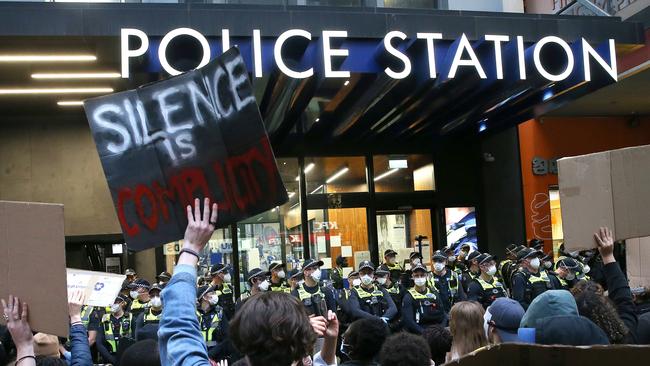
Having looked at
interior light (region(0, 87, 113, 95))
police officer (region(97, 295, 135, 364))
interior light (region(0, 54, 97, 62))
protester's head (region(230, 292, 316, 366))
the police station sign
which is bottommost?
police officer (region(97, 295, 135, 364))

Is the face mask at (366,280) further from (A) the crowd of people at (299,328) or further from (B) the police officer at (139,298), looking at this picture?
(B) the police officer at (139,298)

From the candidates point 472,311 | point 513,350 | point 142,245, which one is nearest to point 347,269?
point 472,311

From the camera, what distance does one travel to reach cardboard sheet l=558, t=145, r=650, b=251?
3.61 meters

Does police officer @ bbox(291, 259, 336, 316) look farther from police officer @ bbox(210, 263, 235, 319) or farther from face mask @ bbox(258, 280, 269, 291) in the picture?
police officer @ bbox(210, 263, 235, 319)

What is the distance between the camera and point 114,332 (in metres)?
10.5

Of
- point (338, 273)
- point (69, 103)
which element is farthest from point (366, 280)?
point (69, 103)

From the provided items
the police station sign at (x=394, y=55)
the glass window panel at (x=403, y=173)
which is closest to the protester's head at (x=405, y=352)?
the police station sign at (x=394, y=55)

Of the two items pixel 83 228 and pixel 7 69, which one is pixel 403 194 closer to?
pixel 83 228

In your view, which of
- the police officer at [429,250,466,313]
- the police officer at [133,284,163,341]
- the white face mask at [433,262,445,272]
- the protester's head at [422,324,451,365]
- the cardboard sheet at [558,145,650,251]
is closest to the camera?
the cardboard sheet at [558,145,650,251]

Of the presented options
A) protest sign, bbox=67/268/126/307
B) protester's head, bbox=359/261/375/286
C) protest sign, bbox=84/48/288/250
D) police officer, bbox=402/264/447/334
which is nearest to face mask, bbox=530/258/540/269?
police officer, bbox=402/264/447/334

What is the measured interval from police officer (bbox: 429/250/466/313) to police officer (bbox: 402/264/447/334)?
0.91m

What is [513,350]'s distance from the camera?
4.79 ft

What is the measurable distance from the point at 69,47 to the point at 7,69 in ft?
6.37

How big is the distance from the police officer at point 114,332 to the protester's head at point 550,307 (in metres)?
8.00
